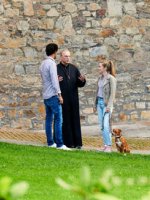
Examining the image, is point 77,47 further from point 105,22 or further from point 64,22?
point 105,22

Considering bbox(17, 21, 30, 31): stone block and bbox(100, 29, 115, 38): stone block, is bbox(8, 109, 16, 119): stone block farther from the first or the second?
bbox(100, 29, 115, 38): stone block

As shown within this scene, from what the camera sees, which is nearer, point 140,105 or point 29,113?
point 29,113

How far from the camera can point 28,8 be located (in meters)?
13.7

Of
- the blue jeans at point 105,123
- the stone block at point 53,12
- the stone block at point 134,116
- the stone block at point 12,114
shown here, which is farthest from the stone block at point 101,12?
the blue jeans at point 105,123

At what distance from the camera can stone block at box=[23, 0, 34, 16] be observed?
44.9 ft

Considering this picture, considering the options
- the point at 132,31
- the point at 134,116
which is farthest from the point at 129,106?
the point at 132,31

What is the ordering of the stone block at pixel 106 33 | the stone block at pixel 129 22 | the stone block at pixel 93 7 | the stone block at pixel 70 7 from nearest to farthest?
the stone block at pixel 70 7
the stone block at pixel 93 7
the stone block at pixel 106 33
the stone block at pixel 129 22

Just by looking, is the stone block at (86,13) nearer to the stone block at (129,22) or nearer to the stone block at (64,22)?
the stone block at (64,22)

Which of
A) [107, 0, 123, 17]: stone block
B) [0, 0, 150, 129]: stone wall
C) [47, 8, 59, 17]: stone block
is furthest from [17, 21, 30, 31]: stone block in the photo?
[107, 0, 123, 17]: stone block

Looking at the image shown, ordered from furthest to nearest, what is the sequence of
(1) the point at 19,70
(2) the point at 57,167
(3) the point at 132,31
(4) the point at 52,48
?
(3) the point at 132,31 → (1) the point at 19,70 → (4) the point at 52,48 → (2) the point at 57,167

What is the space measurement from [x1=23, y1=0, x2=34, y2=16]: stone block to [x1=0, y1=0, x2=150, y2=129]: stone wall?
20 mm

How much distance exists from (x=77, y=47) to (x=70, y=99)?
3138 millimetres

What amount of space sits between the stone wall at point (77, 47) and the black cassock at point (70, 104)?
251 cm

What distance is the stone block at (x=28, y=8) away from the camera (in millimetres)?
13688
